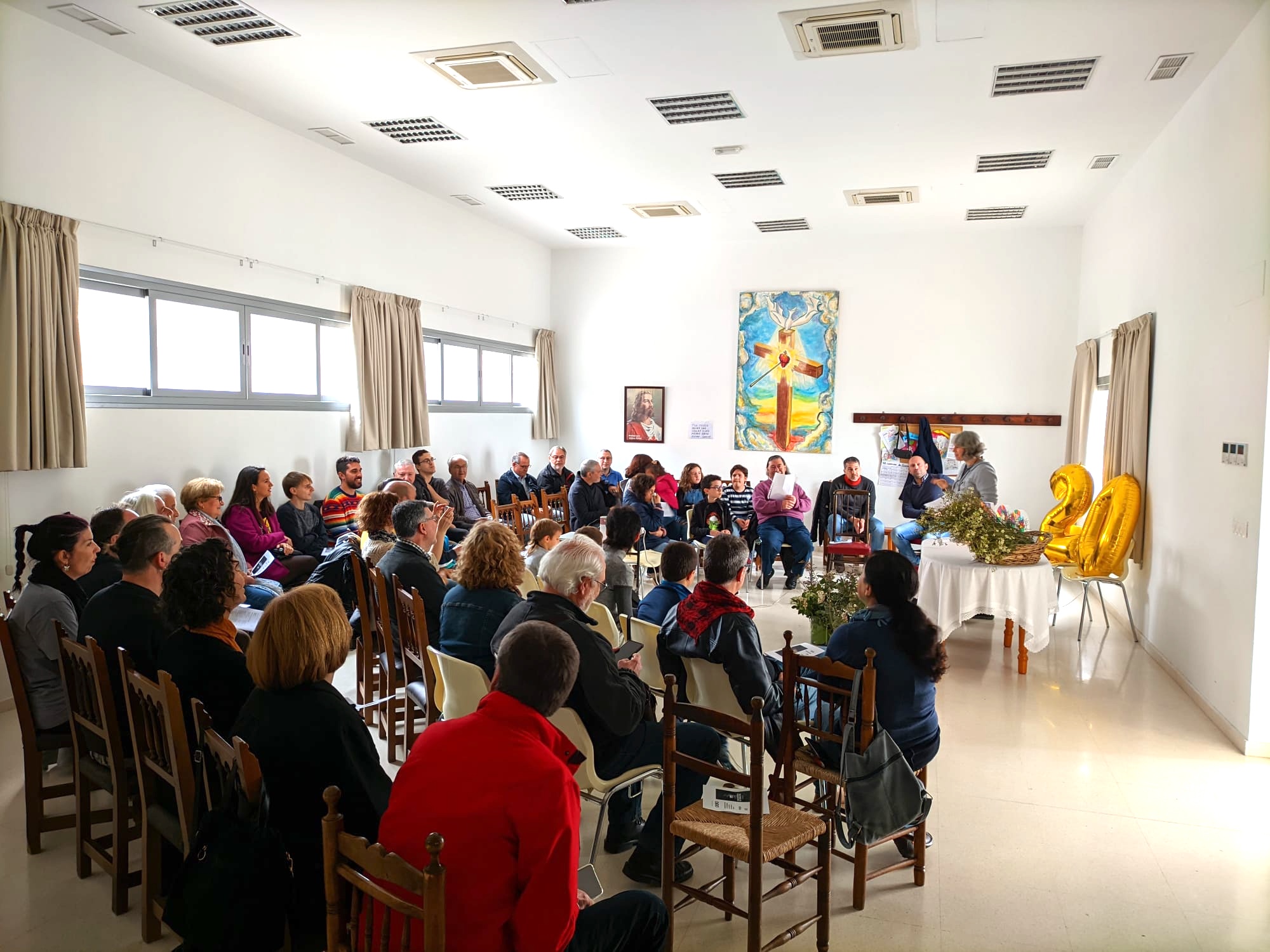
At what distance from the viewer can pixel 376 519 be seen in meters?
4.89

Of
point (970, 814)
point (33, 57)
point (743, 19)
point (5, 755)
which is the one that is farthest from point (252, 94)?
point (970, 814)

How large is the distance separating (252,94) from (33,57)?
55.5 inches

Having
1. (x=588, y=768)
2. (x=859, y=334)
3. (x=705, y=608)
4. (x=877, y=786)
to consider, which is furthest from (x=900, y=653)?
(x=859, y=334)

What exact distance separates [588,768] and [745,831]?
0.59 meters

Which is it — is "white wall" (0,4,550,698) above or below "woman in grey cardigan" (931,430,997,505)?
above

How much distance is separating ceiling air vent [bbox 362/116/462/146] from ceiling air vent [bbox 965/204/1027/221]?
17.7 feet

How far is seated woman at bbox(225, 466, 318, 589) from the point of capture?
5836mm

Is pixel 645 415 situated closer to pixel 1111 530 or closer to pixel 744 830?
pixel 1111 530

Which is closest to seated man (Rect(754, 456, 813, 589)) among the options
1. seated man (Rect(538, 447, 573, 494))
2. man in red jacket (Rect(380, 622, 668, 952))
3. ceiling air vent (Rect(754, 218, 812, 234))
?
seated man (Rect(538, 447, 573, 494))

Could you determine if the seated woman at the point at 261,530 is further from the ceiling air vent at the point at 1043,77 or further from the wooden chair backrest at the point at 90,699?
the ceiling air vent at the point at 1043,77

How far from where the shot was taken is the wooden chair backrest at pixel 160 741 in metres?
2.25

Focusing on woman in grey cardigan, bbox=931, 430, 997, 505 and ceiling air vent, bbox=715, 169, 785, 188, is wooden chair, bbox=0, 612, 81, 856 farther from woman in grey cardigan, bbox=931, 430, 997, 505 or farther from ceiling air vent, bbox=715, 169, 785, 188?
ceiling air vent, bbox=715, 169, 785, 188

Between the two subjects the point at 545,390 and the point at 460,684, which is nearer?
the point at 460,684

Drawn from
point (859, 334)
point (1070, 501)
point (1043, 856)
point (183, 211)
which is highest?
point (183, 211)
